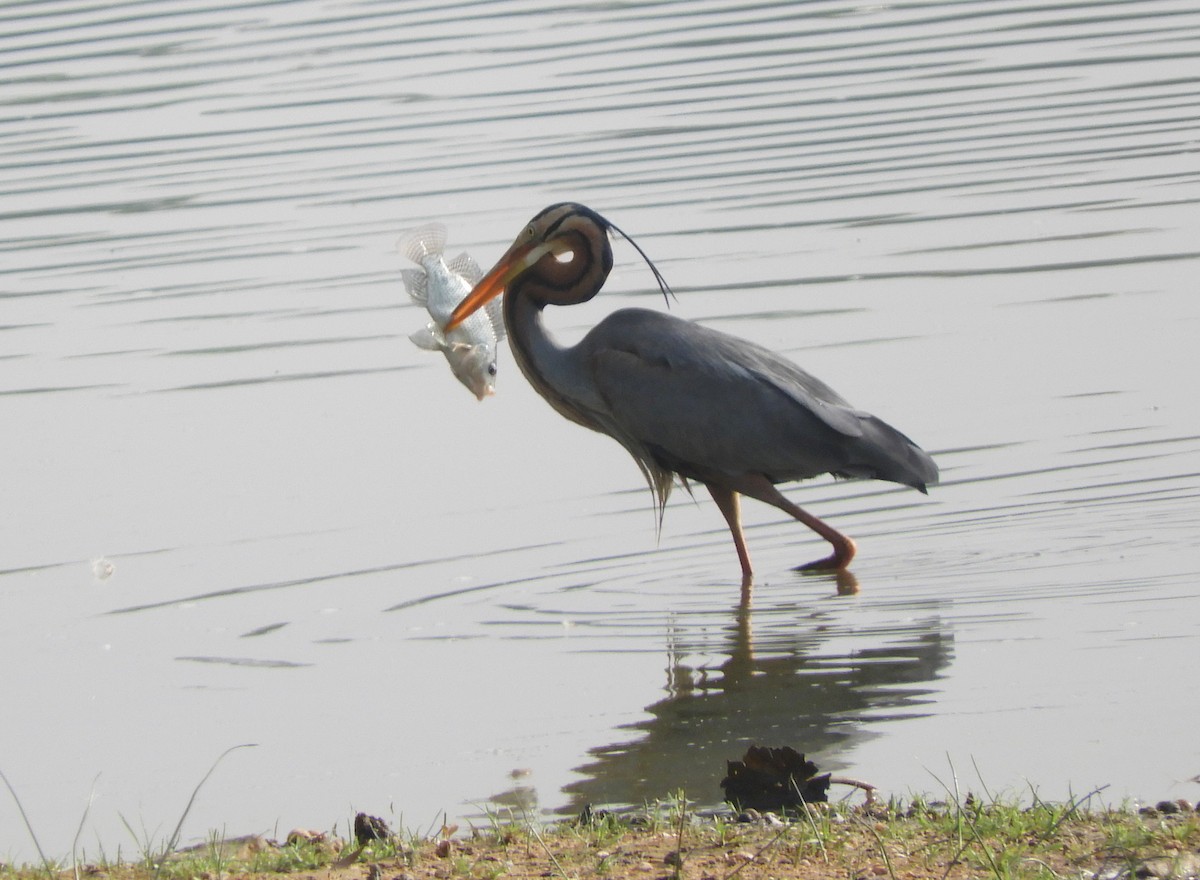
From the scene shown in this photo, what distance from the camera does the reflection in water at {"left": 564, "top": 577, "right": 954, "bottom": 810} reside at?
5.46m

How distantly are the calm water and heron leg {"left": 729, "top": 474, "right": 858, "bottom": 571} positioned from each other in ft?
0.27

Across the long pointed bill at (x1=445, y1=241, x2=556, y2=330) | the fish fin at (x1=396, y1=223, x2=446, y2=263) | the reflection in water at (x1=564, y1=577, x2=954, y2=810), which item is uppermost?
the fish fin at (x1=396, y1=223, x2=446, y2=263)

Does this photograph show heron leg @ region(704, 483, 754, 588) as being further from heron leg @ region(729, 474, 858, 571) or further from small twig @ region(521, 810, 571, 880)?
small twig @ region(521, 810, 571, 880)

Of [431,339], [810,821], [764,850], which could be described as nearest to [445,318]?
[431,339]

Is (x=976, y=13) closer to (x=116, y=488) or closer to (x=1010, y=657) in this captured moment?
(x=116, y=488)

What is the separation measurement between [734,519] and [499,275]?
1.30 metres

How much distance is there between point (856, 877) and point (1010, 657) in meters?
2.21

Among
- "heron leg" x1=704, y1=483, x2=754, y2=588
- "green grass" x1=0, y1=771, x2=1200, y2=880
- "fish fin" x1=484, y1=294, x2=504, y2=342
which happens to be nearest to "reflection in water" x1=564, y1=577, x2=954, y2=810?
"heron leg" x1=704, y1=483, x2=754, y2=588

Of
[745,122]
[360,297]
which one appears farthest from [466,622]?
A: [745,122]

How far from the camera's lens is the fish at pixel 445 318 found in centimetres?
815

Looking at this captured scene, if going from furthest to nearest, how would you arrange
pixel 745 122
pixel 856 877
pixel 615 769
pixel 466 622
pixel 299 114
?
pixel 299 114 < pixel 745 122 < pixel 466 622 < pixel 615 769 < pixel 856 877

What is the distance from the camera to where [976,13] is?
22.1 m

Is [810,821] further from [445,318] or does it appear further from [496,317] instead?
[496,317]

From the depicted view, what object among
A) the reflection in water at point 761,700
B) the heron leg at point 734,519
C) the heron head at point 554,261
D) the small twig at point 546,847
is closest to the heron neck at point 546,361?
the heron head at point 554,261
